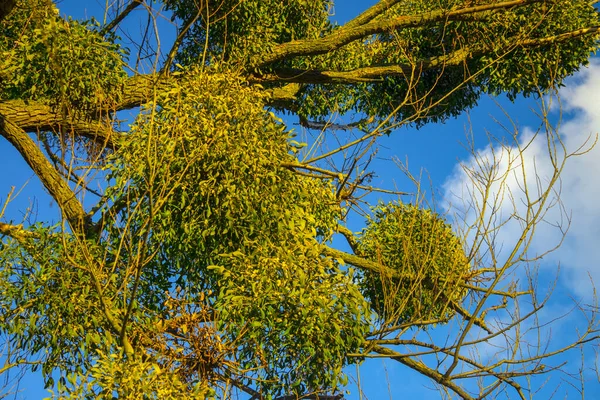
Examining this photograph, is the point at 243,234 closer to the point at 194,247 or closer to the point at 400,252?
the point at 194,247

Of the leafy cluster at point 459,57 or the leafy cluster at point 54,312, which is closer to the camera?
the leafy cluster at point 54,312

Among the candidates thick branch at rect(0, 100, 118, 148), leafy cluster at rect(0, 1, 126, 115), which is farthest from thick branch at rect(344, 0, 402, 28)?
thick branch at rect(0, 100, 118, 148)

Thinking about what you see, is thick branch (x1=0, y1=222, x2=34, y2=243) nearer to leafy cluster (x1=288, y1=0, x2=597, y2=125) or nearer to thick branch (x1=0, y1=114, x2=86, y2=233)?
thick branch (x1=0, y1=114, x2=86, y2=233)

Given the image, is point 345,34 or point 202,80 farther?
point 345,34

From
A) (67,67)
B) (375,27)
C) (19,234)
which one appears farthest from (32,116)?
(375,27)

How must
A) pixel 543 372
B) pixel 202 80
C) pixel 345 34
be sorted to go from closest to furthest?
1. pixel 543 372
2. pixel 202 80
3. pixel 345 34

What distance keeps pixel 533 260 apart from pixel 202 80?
3.86 m

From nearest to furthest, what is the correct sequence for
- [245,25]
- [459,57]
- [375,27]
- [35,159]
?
[35,159]
[375,27]
[245,25]
[459,57]

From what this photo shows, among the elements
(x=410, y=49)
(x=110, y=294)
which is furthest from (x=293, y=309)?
(x=410, y=49)

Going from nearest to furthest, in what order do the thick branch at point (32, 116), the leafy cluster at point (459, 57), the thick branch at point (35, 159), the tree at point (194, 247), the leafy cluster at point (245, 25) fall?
the tree at point (194, 247) < the thick branch at point (35, 159) < the thick branch at point (32, 116) < the leafy cluster at point (245, 25) < the leafy cluster at point (459, 57)

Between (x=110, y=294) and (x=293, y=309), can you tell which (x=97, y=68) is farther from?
(x=293, y=309)

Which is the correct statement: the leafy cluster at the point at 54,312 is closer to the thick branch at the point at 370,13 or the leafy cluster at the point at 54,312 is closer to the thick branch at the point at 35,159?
the thick branch at the point at 35,159

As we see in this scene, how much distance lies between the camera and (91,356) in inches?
308

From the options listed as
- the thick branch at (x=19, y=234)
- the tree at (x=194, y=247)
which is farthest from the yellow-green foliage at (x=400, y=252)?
the thick branch at (x=19, y=234)
